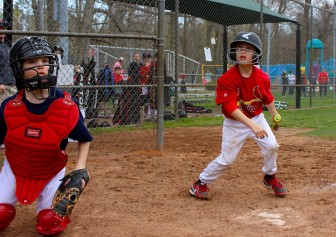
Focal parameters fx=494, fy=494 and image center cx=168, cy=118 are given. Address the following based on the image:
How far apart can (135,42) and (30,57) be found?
30.8ft

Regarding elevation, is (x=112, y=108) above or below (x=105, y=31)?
below

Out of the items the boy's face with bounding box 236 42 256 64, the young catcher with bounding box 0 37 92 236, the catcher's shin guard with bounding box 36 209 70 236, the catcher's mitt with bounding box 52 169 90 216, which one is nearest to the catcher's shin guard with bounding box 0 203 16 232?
the young catcher with bounding box 0 37 92 236

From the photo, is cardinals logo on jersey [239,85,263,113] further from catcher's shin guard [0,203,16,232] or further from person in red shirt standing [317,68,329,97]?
person in red shirt standing [317,68,329,97]

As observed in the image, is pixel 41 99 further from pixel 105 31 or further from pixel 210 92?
pixel 210 92

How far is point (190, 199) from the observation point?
430 cm

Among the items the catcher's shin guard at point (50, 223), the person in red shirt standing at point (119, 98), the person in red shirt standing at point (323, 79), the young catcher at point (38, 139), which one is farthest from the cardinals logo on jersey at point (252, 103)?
the person in red shirt standing at point (323, 79)

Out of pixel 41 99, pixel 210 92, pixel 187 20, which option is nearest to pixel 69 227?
pixel 41 99

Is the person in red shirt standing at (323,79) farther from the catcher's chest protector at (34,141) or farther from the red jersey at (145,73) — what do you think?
the catcher's chest protector at (34,141)

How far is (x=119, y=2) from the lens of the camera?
9953 millimetres

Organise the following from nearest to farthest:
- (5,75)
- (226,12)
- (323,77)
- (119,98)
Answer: (5,75) → (119,98) → (226,12) → (323,77)

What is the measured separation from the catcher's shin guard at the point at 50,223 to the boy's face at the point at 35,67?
2.96ft

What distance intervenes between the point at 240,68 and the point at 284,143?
3627mm

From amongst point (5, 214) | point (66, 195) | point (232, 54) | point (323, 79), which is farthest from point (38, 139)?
point (323, 79)

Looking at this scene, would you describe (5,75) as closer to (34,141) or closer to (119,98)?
(119,98)
